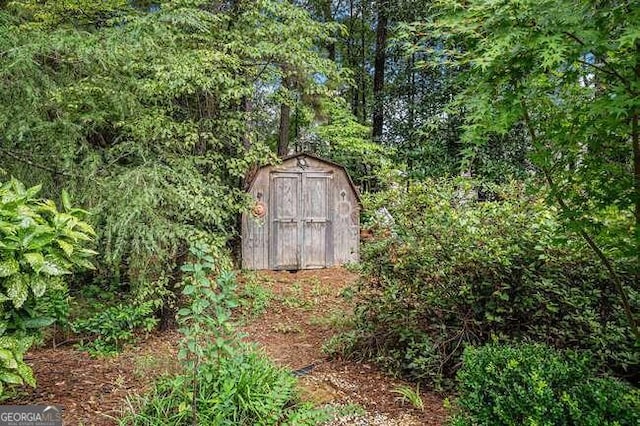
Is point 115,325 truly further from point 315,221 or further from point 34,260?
point 315,221

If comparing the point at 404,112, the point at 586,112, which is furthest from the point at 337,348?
the point at 404,112

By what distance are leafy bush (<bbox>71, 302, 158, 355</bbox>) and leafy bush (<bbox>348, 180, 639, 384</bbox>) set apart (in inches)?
75.1

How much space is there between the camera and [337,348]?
3.71m

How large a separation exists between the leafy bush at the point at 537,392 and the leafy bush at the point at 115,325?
2.86 meters

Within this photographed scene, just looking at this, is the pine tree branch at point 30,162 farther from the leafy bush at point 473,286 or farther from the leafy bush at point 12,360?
the leafy bush at point 473,286

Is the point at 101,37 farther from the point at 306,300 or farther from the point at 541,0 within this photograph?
the point at 306,300

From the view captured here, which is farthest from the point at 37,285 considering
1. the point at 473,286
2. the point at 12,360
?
the point at 473,286

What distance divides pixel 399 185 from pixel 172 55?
7.69ft

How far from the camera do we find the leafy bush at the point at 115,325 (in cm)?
376

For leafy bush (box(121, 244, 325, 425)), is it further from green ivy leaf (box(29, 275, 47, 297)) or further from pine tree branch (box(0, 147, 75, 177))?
pine tree branch (box(0, 147, 75, 177))

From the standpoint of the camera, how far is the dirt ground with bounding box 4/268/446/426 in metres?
2.60

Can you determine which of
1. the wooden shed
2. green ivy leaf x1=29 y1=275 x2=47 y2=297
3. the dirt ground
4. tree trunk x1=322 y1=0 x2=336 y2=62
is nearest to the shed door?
the wooden shed

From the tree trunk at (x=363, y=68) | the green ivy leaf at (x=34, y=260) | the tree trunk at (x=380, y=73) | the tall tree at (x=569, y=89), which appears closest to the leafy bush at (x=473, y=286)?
the tall tree at (x=569, y=89)

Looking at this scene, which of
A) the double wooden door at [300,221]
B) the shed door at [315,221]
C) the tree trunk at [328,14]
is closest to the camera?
the double wooden door at [300,221]
